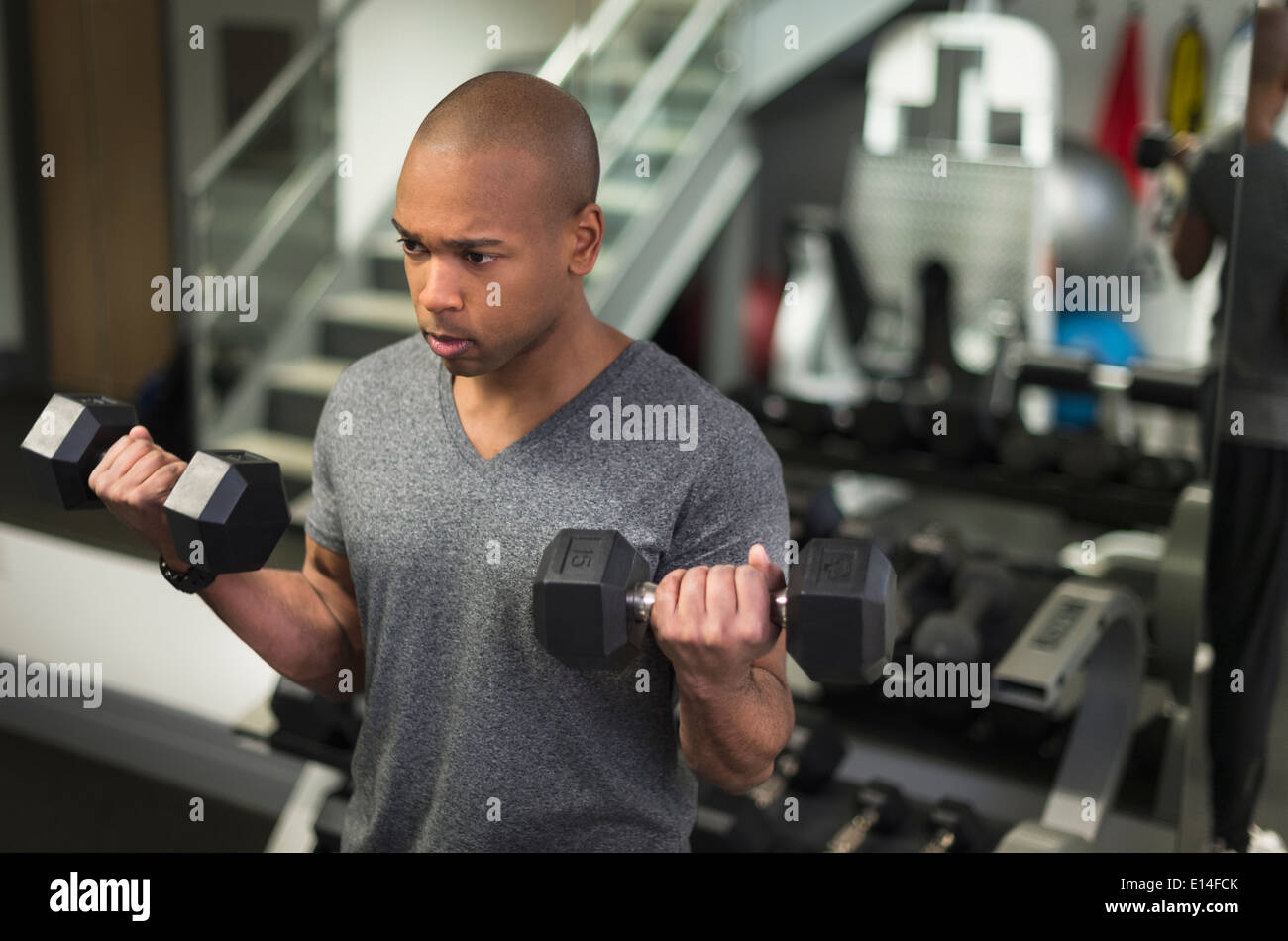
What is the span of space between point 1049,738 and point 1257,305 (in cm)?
128

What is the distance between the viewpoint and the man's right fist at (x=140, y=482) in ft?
3.90

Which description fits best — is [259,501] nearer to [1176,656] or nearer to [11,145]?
[1176,656]

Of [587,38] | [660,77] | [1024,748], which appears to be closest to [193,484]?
[1024,748]

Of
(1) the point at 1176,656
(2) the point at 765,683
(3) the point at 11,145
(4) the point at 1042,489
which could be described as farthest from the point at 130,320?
(2) the point at 765,683

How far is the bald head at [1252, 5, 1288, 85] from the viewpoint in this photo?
6.09 ft

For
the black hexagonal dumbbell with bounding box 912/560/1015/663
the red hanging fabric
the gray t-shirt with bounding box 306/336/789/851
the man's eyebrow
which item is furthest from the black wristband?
the red hanging fabric

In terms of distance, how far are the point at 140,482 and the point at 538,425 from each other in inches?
14.3

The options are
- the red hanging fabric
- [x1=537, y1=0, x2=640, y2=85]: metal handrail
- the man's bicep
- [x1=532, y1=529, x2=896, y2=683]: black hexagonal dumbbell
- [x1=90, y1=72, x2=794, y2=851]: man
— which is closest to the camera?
[x1=532, y1=529, x2=896, y2=683]: black hexagonal dumbbell

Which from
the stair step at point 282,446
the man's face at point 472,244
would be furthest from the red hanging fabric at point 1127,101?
the man's face at point 472,244

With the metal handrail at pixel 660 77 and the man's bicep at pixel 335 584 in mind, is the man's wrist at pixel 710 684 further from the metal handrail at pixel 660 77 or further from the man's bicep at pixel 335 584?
the metal handrail at pixel 660 77

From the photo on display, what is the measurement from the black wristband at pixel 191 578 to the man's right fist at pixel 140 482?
0.01 metres

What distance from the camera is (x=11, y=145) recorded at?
21.1 ft

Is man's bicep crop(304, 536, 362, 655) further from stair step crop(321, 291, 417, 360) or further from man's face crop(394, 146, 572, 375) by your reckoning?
stair step crop(321, 291, 417, 360)

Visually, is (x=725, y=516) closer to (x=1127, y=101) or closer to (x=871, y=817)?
(x=871, y=817)
